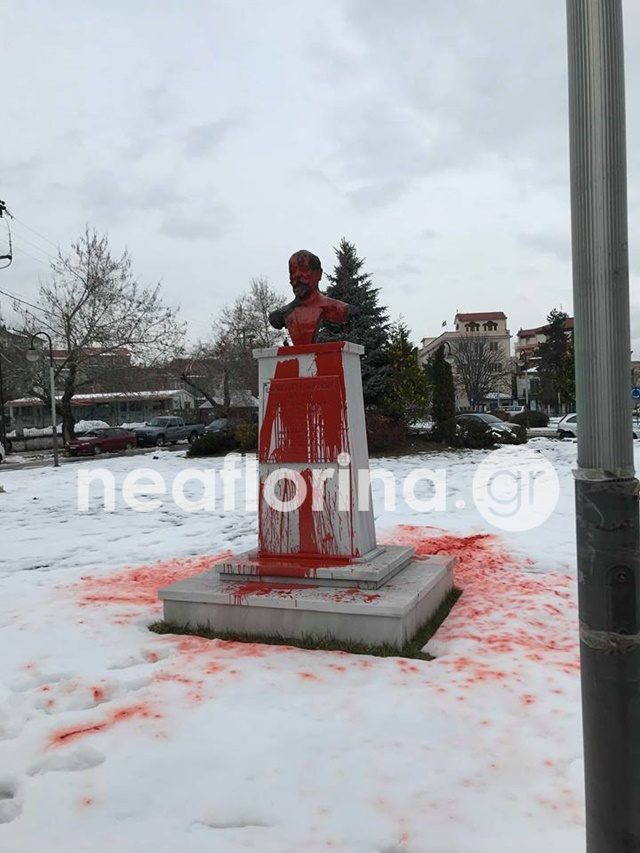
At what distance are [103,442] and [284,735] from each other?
A: 27.7 meters

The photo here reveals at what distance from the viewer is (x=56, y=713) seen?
3.56 metres

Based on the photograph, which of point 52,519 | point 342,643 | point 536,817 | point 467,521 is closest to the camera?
point 536,817

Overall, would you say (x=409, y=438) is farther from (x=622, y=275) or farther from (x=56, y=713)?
(x=622, y=275)

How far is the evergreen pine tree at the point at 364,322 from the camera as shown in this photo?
2328 centimetres

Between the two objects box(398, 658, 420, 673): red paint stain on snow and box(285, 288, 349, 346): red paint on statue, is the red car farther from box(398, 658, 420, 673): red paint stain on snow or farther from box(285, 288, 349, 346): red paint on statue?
box(398, 658, 420, 673): red paint stain on snow

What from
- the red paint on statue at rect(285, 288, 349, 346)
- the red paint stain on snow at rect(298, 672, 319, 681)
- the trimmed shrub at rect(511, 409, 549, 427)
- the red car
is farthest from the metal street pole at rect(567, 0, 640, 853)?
the trimmed shrub at rect(511, 409, 549, 427)

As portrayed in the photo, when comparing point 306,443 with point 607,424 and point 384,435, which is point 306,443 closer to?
point 607,424

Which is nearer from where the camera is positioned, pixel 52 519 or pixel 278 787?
pixel 278 787

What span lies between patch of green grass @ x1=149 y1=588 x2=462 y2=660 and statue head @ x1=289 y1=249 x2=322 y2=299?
3.05 meters

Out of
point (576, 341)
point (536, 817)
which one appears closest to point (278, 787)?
point (536, 817)

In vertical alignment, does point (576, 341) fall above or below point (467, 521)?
above

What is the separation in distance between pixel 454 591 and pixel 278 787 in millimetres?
3536

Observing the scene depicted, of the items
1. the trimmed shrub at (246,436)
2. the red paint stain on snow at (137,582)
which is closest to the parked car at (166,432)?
the trimmed shrub at (246,436)

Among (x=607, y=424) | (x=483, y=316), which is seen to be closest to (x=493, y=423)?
(x=607, y=424)
